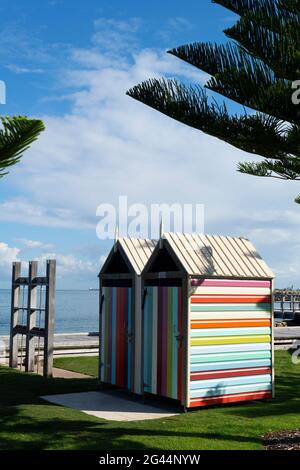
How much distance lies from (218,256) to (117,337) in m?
2.35

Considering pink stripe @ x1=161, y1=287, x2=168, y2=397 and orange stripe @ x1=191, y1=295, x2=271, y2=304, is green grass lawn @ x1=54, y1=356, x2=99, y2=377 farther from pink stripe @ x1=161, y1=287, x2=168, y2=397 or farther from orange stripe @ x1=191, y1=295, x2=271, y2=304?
orange stripe @ x1=191, y1=295, x2=271, y2=304

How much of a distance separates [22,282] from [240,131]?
739 cm

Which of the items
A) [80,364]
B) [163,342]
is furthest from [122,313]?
[80,364]

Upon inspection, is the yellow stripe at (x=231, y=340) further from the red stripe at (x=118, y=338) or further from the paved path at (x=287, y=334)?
the paved path at (x=287, y=334)

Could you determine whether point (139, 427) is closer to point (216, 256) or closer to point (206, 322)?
point (206, 322)

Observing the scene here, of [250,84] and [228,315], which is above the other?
[250,84]

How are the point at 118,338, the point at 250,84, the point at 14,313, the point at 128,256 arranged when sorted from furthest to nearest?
the point at 14,313 < the point at 118,338 < the point at 128,256 < the point at 250,84

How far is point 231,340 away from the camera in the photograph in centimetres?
870

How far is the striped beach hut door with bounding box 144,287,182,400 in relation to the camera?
8.34 meters

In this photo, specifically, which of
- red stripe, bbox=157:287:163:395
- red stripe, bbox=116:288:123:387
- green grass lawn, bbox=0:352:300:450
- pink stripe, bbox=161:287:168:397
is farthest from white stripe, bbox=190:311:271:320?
red stripe, bbox=116:288:123:387

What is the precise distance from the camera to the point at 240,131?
7109mm

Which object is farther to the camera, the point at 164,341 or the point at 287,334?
the point at 287,334

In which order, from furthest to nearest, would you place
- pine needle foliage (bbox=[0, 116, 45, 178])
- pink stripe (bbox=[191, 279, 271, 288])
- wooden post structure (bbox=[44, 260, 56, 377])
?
wooden post structure (bbox=[44, 260, 56, 377]), pink stripe (bbox=[191, 279, 271, 288]), pine needle foliage (bbox=[0, 116, 45, 178])

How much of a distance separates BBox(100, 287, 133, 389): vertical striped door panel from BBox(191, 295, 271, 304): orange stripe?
156cm
